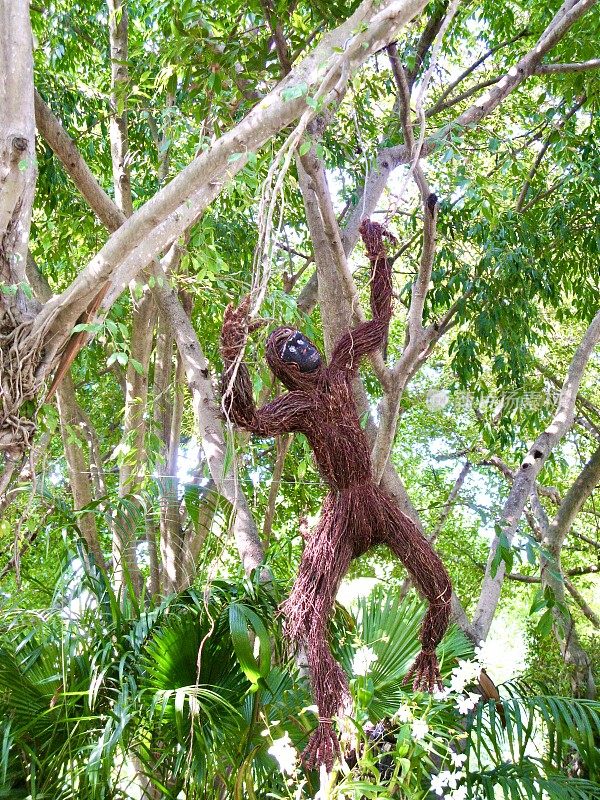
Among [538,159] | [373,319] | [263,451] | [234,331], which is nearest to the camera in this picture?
[234,331]

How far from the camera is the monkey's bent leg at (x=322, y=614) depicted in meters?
1.79

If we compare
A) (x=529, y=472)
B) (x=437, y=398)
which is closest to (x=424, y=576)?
(x=529, y=472)

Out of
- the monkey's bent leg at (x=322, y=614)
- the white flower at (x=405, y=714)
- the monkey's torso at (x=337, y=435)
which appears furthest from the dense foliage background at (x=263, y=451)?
the monkey's torso at (x=337, y=435)

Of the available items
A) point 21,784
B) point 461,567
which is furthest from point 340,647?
point 461,567

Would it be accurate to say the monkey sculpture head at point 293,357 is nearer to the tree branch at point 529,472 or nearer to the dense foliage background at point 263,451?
the dense foliage background at point 263,451

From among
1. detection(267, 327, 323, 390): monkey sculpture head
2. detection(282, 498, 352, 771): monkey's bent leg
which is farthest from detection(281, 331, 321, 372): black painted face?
detection(282, 498, 352, 771): monkey's bent leg

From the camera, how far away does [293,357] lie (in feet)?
5.98

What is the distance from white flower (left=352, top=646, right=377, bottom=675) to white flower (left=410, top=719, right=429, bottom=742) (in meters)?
0.25

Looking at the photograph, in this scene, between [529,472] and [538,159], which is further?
[538,159]

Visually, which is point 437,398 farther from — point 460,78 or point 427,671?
point 427,671

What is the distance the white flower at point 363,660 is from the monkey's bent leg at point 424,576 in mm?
182

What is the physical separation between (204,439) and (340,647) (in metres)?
0.89

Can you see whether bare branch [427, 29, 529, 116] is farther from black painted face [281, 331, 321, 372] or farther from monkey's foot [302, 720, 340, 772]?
monkey's foot [302, 720, 340, 772]

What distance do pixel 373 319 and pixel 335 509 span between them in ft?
1.41
